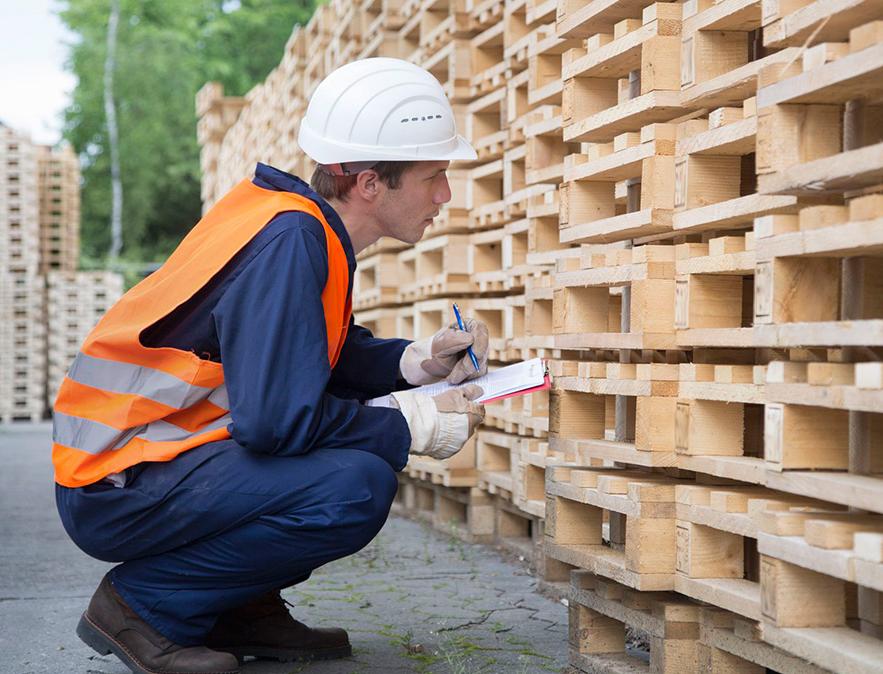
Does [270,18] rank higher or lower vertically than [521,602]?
higher

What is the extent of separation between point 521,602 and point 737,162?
6.96ft

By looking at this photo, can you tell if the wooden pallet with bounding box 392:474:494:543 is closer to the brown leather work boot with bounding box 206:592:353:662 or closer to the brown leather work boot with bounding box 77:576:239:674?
the brown leather work boot with bounding box 206:592:353:662

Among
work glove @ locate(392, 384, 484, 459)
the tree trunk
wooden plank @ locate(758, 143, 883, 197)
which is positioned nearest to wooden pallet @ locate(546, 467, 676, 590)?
work glove @ locate(392, 384, 484, 459)

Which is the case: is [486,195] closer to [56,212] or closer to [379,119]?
[379,119]

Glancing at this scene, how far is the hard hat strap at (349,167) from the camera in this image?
3.62m

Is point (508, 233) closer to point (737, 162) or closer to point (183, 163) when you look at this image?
point (737, 162)

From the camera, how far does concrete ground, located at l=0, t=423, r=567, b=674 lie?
12.3ft

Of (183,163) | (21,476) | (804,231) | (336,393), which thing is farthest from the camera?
(183,163)

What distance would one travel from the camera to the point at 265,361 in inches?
122

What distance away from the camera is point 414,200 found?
366 centimetres

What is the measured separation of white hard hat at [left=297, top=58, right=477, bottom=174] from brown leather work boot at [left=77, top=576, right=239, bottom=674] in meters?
1.44

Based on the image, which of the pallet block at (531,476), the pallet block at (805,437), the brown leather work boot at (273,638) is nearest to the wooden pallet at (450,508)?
the pallet block at (531,476)

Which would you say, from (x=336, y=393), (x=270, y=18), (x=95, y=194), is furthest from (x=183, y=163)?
(x=336, y=393)

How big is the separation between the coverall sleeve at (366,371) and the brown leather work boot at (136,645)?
0.99 meters
